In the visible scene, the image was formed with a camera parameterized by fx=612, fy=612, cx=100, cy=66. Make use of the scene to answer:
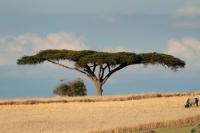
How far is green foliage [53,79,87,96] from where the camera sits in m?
78.1

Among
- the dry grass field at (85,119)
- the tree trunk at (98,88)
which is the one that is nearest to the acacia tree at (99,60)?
the tree trunk at (98,88)

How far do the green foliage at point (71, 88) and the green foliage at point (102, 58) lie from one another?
31.3 feet

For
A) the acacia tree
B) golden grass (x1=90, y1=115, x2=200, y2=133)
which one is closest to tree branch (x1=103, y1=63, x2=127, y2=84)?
the acacia tree

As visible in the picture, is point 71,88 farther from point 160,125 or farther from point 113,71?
point 160,125

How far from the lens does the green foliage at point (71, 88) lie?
3076 inches

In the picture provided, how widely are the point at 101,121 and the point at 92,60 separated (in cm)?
3564

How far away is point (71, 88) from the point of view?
7800cm

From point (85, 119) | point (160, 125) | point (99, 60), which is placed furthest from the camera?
point (99, 60)

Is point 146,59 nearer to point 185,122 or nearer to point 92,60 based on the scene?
point 92,60

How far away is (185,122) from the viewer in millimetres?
27484

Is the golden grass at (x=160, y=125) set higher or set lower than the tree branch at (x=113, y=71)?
lower

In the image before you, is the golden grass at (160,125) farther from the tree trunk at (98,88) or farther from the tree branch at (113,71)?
the tree branch at (113,71)

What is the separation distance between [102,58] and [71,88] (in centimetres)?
1400

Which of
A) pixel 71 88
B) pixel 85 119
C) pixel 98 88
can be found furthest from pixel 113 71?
pixel 85 119
